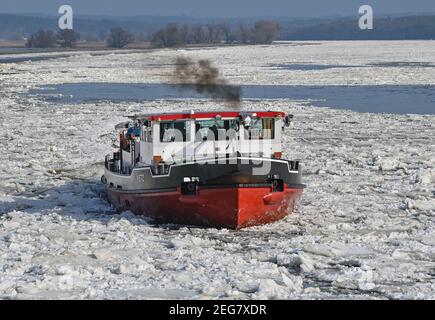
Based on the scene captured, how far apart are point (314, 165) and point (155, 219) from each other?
26.6ft

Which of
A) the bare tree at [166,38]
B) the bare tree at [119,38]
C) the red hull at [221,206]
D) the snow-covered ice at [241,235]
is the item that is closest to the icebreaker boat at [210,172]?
the red hull at [221,206]

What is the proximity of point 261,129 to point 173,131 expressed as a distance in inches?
72.8

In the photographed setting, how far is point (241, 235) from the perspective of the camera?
683 inches

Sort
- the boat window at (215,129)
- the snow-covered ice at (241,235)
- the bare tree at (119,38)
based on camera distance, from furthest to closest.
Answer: the bare tree at (119,38), the boat window at (215,129), the snow-covered ice at (241,235)

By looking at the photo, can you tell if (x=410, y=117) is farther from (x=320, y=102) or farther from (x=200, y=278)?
(x=200, y=278)

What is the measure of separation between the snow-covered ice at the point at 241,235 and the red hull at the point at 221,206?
25 centimetres

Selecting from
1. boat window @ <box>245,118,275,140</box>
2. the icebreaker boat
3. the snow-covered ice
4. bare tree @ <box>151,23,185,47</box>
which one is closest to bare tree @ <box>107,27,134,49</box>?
bare tree @ <box>151,23,185,47</box>

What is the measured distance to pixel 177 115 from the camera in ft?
61.3

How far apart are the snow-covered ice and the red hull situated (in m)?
0.25

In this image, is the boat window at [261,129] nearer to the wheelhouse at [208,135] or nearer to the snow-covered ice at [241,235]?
the wheelhouse at [208,135]

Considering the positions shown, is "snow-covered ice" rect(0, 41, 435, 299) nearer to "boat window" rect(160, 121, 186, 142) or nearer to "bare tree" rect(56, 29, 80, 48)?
"boat window" rect(160, 121, 186, 142)

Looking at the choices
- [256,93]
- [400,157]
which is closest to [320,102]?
[256,93]

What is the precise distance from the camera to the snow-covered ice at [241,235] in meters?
13.3

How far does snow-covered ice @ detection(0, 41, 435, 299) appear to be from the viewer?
43.5 ft
